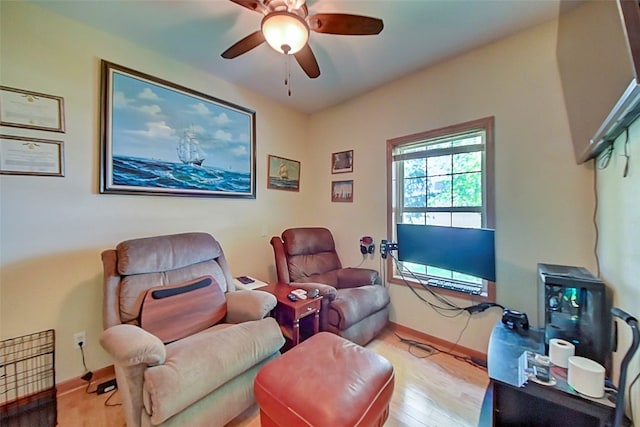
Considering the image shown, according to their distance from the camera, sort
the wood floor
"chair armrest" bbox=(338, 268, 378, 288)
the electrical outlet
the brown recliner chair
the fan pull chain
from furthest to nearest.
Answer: "chair armrest" bbox=(338, 268, 378, 288) → the fan pull chain → the brown recliner chair → the electrical outlet → the wood floor

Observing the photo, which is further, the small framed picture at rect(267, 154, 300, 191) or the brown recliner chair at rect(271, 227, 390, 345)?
the small framed picture at rect(267, 154, 300, 191)

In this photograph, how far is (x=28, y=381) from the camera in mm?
1656

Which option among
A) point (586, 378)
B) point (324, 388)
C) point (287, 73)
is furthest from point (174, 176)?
point (586, 378)

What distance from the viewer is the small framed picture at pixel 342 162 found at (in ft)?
10.3

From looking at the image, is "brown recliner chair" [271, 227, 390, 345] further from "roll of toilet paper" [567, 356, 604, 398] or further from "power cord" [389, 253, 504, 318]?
"roll of toilet paper" [567, 356, 604, 398]

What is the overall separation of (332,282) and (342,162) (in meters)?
1.53

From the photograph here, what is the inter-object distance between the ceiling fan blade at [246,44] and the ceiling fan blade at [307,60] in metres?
0.26

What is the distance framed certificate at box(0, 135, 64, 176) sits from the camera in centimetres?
161

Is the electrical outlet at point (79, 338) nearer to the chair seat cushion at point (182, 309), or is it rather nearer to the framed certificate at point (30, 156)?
the chair seat cushion at point (182, 309)

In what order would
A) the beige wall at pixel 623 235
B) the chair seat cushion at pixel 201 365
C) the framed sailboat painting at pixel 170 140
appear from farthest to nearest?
the framed sailboat painting at pixel 170 140
the chair seat cushion at pixel 201 365
the beige wall at pixel 623 235

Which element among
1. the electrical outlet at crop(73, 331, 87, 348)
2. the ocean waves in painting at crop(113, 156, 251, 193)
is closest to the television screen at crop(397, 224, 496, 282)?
the ocean waves in painting at crop(113, 156, 251, 193)

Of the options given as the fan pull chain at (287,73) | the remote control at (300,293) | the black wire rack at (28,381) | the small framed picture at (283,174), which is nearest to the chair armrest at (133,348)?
the black wire rack at (28,381)

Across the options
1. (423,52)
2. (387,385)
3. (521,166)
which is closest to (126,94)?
(423,52)

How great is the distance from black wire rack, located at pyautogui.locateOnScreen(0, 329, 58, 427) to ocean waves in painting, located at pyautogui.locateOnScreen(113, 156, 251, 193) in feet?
4.06
